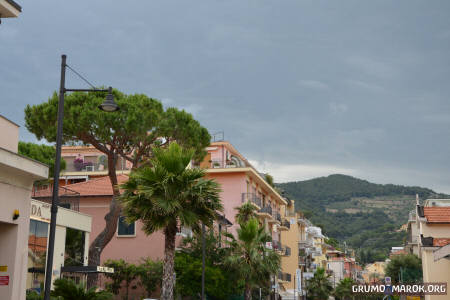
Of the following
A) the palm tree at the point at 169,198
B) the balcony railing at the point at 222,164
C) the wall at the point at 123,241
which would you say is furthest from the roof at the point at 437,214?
the palm tree at the point at 169,198

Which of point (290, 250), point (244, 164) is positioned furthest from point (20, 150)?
point (290, 250)

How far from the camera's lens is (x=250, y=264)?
36.7 metres

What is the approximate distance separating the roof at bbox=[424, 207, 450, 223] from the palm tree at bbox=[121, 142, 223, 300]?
2671 cm

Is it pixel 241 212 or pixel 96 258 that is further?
pixel 241 212

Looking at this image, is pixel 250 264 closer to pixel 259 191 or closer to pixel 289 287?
pixel 259 191

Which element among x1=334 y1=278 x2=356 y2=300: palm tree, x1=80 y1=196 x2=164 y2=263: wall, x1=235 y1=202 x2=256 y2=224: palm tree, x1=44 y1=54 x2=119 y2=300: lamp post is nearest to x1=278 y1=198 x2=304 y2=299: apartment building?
x1=235 y1=202 x2=256 y2=224: palm tree

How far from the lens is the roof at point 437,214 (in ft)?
150

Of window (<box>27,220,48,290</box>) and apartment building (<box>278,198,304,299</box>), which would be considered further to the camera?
apartment building (<box>278,198,304,299</box>)

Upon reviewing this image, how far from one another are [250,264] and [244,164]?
22.3m

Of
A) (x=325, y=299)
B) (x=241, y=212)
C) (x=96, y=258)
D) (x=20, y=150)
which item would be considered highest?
(x=20, y=150)

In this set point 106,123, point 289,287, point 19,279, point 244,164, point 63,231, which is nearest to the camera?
point 19,279

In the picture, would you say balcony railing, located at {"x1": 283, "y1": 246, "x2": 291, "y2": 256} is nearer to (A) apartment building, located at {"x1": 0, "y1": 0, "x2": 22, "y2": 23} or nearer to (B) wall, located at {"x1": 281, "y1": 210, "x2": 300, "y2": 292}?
(B) wall, located at {"x1": 281, "y1": 210, "x2": 300, "y2": 292}

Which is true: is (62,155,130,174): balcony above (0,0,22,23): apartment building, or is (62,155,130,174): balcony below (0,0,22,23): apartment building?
above

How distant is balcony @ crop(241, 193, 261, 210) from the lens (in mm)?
52906
